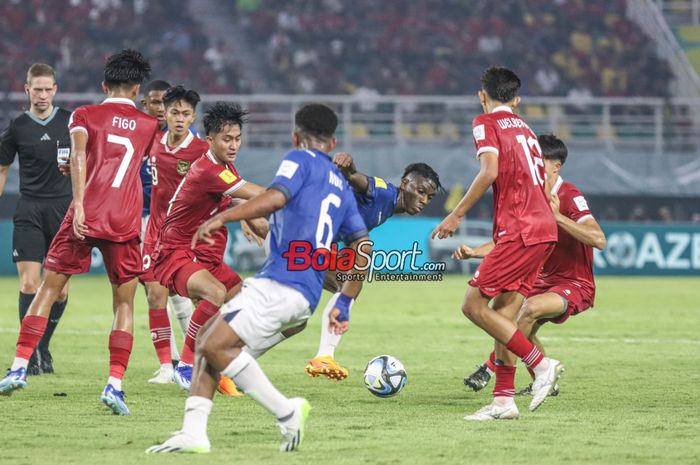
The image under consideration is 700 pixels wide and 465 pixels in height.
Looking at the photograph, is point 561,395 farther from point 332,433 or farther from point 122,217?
point 122,217

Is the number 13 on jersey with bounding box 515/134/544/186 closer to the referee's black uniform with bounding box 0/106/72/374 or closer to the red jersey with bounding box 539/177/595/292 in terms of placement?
the red jersey with bounding box 539/177/595/292

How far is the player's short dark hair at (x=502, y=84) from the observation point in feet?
26.0

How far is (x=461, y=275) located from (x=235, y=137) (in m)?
18.4

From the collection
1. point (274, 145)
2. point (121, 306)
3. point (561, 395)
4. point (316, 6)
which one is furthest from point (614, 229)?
Answer: point (121, 306)

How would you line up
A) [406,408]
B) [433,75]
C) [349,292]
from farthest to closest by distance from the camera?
1. [433,75]
2. [406,408]
3. [349,292]

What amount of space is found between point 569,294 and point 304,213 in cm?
344

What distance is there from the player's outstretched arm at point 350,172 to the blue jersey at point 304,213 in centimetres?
178

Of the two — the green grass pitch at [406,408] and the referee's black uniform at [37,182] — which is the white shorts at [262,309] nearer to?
the green grass pitch at [406,408]

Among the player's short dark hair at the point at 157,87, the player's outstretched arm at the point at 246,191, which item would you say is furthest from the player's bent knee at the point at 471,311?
the player's short dark hair at the point at 157,87

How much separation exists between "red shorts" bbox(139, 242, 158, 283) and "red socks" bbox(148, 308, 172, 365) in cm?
28

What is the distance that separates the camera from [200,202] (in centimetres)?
884

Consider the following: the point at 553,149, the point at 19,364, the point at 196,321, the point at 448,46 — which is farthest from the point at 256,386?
the point at 448,46

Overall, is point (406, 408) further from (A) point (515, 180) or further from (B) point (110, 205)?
(B) point (110, 205)

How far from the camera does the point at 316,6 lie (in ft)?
108
